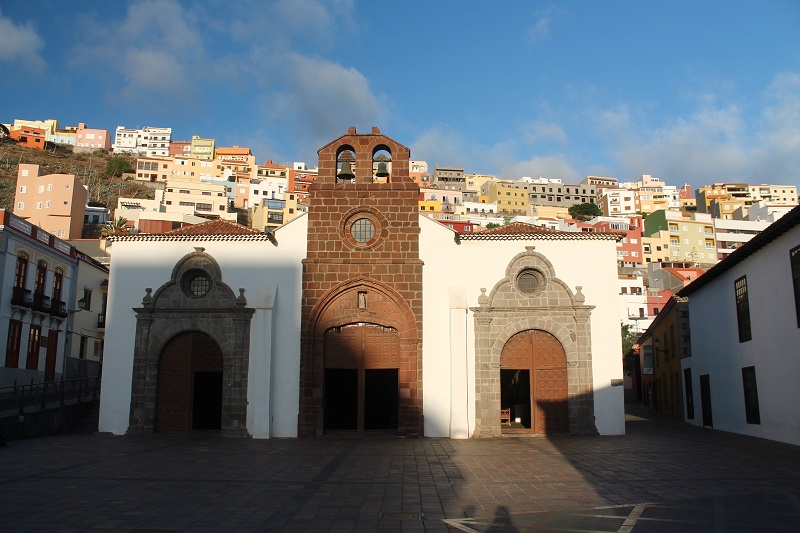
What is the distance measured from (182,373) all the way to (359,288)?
6618 mm

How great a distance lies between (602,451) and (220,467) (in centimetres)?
938

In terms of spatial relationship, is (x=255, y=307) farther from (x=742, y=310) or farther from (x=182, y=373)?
(x=742, y=310)

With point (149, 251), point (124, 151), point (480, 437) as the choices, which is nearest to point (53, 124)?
point (124, 151)

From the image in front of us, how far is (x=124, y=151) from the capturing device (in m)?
139

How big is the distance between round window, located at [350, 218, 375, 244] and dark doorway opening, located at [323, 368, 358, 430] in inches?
181

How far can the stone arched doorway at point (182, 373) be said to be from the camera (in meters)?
22.0

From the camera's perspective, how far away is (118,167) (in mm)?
115312

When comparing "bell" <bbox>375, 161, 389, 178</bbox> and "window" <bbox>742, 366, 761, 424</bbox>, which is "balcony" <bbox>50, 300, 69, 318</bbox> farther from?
"window" <bbox>742, 366, 761, 424</bbox>

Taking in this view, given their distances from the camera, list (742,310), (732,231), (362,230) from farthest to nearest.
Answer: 1. (732,231)
2. (362,230)
3. (742,310)

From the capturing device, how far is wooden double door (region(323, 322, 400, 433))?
2197 centimetres

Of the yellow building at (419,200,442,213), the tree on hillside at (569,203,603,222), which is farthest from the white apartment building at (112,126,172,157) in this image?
the tree on hillside at (569,203,603,222)

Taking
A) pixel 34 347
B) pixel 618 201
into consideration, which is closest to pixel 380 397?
pixel 34 347

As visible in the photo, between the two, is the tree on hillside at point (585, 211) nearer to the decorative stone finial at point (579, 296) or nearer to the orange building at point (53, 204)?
the orange building at point (53, 204)

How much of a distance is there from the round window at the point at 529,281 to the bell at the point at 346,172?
6.77 meters
